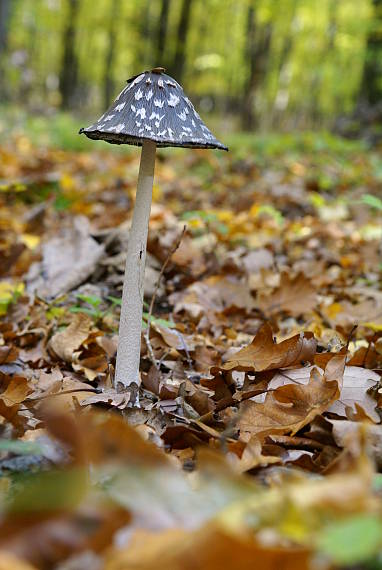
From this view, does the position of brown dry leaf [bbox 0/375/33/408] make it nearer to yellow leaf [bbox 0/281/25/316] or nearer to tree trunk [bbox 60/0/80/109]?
yellow leaf [bbox 0/281/25/316]

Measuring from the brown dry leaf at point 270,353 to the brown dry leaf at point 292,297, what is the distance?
1.24m

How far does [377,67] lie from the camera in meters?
13.4

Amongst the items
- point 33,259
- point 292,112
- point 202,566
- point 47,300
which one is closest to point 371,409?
point 202,566

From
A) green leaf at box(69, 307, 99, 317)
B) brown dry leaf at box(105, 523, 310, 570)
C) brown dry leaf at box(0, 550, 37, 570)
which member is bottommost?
green leaf at box(69, 307, 99, 317)

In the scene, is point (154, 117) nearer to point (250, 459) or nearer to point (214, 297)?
point (250, 459)

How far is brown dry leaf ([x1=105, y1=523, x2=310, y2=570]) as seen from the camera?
2.70 feet

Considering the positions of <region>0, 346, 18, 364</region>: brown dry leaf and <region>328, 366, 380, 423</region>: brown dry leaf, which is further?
<region>0, 346, 18, 364</region>: brown dry leaf

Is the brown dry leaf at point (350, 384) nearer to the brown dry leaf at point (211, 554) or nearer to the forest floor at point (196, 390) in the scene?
the forest floor at point (196, 390)

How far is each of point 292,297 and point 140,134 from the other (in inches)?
73.3

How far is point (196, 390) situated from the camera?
84.3 inches

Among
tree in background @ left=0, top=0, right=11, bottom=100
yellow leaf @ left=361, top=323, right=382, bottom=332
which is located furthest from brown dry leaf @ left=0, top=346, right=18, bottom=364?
tree in background @ left=0, top=0, right=11, bottom=100

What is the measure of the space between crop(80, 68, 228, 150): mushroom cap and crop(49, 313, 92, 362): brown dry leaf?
97 cm

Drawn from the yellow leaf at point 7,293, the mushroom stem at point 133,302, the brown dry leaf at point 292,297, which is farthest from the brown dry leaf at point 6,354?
the brown dry leaf at point 292,297

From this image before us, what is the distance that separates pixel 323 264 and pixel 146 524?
3.63 m
